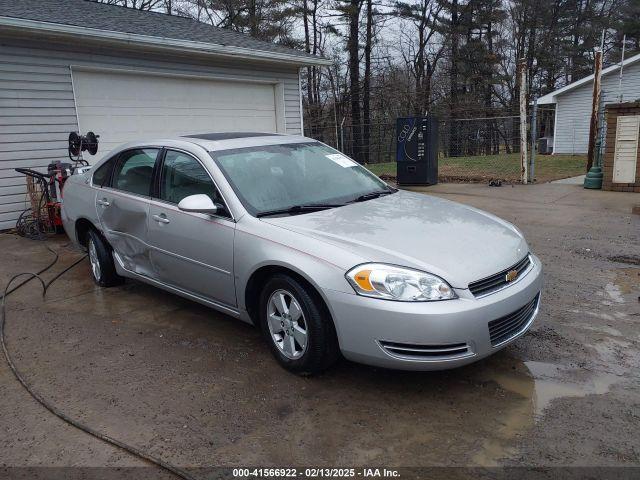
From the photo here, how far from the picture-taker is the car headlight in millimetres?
2775

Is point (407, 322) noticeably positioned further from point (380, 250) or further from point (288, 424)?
point (288, 424)

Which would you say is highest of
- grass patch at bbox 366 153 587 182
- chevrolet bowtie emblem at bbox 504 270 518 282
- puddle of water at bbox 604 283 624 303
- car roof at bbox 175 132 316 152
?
car roof at bbox 175 132 316 152

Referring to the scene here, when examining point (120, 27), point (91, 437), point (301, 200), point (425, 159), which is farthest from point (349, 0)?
point (91, 437)

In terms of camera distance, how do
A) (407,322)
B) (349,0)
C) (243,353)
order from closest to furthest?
(407,322)
(243,353)
(349,0)

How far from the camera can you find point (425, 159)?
12.6 meters

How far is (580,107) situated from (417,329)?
73.6 feet

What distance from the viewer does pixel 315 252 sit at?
302cm

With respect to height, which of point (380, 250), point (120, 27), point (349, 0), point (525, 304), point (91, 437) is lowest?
point (91, 437)

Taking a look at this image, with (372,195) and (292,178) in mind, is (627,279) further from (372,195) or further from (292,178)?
(292,178)

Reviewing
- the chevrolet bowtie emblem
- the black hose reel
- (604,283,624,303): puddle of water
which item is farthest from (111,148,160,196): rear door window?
(604,283,624,303): puddle of water

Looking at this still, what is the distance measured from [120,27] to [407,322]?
28.0 ft

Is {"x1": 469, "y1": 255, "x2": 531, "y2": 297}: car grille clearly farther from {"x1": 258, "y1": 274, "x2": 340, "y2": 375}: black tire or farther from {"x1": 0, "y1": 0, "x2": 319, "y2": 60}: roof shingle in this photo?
{"x1": 0, "y1": 0, "x2": 319, "y2": 60}: roof shingle

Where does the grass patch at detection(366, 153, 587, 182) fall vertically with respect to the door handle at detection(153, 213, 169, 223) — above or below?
below

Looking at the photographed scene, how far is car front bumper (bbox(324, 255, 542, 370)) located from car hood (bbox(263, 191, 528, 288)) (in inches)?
6.7
